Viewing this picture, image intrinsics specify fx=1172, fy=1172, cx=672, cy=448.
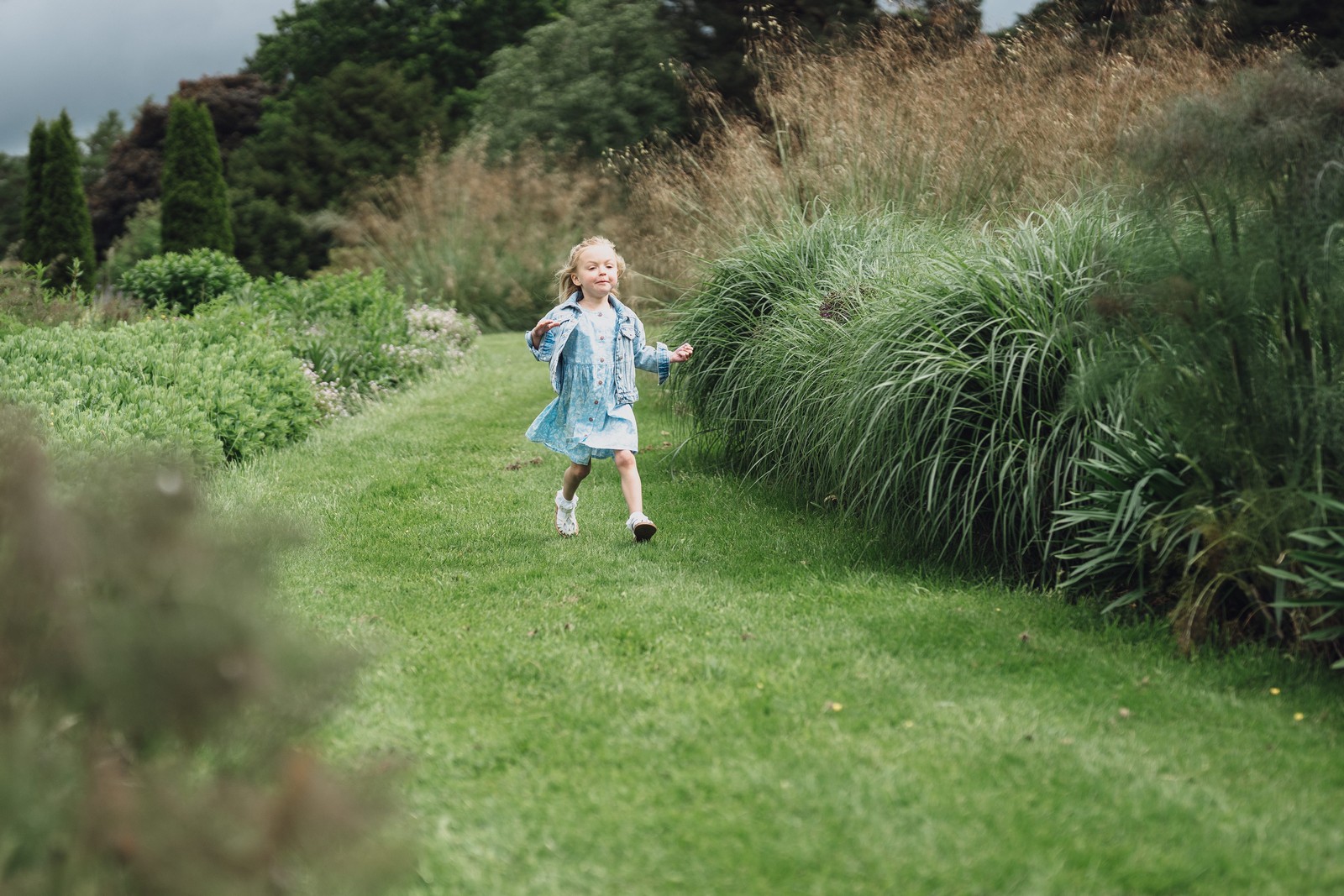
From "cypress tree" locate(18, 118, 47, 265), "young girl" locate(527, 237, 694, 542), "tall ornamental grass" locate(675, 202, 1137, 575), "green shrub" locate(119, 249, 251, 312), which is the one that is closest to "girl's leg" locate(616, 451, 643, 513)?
"young girl" locate(527, 237, 694, 542)

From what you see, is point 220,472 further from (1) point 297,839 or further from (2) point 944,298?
(1) point 297,839

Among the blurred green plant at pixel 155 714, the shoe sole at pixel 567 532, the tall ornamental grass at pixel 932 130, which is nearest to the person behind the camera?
the blurred green plant at pixel 155 714

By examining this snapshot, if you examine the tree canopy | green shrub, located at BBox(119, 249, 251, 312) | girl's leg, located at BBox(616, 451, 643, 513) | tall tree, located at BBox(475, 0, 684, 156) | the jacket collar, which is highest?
the tree canopy

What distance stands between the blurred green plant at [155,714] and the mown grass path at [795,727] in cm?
39

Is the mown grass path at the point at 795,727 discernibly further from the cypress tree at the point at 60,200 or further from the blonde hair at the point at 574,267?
the cypress tree at the point at 60,200

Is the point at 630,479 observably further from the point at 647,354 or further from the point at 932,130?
the point at 932,130

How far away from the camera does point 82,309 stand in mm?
9547

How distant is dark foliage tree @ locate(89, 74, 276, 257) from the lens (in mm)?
29219

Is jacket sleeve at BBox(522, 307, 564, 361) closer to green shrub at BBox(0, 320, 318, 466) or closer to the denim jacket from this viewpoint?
the denim jacket

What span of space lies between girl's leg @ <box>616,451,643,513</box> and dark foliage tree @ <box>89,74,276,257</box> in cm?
2682

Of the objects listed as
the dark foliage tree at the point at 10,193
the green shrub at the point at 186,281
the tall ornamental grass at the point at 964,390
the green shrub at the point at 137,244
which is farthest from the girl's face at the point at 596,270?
the dark foliage tree at the point at 10,193

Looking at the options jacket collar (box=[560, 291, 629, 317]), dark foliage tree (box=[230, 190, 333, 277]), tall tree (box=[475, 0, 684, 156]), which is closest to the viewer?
jacket collar (box=[560, 291, 629, 317])

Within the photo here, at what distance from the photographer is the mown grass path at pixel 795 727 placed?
2361 millimetres

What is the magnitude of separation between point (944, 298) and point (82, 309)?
304 inches
